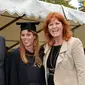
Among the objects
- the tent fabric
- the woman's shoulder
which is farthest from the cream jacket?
the tent fabric

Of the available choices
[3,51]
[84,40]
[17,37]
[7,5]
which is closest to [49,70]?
[3,51]

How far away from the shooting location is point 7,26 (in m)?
6.54

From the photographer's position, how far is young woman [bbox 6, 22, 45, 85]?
361 cm

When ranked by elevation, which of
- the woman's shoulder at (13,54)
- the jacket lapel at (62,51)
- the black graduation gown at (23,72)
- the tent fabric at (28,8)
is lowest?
the black graduation gown at (23,72)

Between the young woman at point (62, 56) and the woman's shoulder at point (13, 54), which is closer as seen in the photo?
the young woman at point (62, 56)

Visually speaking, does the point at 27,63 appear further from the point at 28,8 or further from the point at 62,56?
the point at 28,8

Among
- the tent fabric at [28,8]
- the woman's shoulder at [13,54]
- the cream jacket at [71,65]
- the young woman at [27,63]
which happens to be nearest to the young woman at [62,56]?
the cream jacket at [71,65]

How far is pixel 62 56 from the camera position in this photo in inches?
129

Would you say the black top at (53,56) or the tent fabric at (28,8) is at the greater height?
the tent fabric at (28,8)

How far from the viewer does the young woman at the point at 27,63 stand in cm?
361

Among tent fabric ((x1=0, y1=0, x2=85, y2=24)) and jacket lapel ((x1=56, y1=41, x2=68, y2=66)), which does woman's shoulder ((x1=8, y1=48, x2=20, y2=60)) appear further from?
tent fabric ((x1=0, y1=0, x2=85, y2=24))

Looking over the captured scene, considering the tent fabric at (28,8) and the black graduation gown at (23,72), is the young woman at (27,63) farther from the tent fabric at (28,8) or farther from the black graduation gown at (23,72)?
the tent fabric at (28,8)

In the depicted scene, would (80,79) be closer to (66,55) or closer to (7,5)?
(66,55)

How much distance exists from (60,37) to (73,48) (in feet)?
0.82
